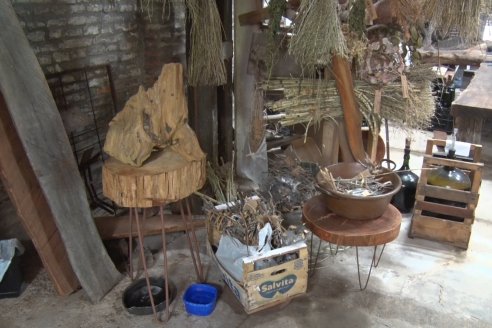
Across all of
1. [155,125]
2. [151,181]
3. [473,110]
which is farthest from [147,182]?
[473,110]

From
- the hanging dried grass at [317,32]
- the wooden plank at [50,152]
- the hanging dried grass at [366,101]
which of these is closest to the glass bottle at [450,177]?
the hanging dried grass at [366,101]

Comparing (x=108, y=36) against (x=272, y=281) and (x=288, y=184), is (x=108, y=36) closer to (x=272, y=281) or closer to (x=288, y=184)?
(x=288, y=184)

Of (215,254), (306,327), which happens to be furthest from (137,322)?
(306,327)

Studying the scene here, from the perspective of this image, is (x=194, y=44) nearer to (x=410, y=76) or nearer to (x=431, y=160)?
(x=410, y=76)

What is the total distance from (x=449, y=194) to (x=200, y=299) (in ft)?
5.09

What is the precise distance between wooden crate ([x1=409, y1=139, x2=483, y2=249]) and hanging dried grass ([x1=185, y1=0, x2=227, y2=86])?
1369mm

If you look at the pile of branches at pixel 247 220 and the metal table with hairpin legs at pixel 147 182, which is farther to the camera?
the pile of branches at pixel 247 220

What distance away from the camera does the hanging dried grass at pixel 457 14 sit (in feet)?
7.02

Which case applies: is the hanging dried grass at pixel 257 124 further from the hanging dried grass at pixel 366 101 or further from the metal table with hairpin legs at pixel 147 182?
the metal table with hairpin legs at pixel 147 182

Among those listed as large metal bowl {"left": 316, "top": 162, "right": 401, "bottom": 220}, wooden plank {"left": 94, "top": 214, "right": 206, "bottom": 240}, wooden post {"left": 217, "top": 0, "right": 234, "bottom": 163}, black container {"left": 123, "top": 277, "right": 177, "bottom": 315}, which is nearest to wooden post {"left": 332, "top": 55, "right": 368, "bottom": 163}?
large metal bowl {"left": 316, "top": 162, "right": 401, "bottom": 220}

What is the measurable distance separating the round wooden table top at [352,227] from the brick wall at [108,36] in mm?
1643

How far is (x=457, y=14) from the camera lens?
2182 millimetres

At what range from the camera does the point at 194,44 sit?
2.67 m

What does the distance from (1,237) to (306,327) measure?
1731 mm
